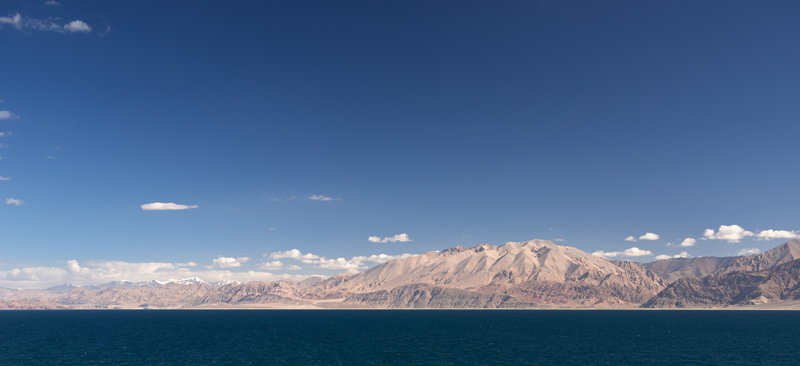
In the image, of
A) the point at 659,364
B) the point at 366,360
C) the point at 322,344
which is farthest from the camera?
the point at 322,344

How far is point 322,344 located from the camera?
14688cm

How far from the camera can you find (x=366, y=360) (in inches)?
4341

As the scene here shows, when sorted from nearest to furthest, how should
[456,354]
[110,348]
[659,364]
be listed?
[659,364] → [456,354] → [110,348]

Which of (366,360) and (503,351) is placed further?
(503,351)

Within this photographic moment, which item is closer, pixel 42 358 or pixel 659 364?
pixel 659 364

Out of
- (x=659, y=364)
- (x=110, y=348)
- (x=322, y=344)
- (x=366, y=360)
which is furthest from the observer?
(x=322, y=344)

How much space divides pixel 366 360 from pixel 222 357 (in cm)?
3413

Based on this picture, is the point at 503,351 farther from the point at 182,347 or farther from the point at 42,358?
the point at 42,358

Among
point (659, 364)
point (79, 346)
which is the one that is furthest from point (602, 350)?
point (79, 346)

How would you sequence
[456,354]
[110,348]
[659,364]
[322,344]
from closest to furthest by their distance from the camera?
1. [659,364]
2. [456,354]
3. [110,348]
4. [322,344]

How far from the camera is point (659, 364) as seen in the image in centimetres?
10194

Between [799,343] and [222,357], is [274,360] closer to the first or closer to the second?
[222,357]

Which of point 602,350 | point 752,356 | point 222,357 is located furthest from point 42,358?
point 752,356

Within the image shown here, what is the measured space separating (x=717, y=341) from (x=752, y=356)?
38.3 metres
